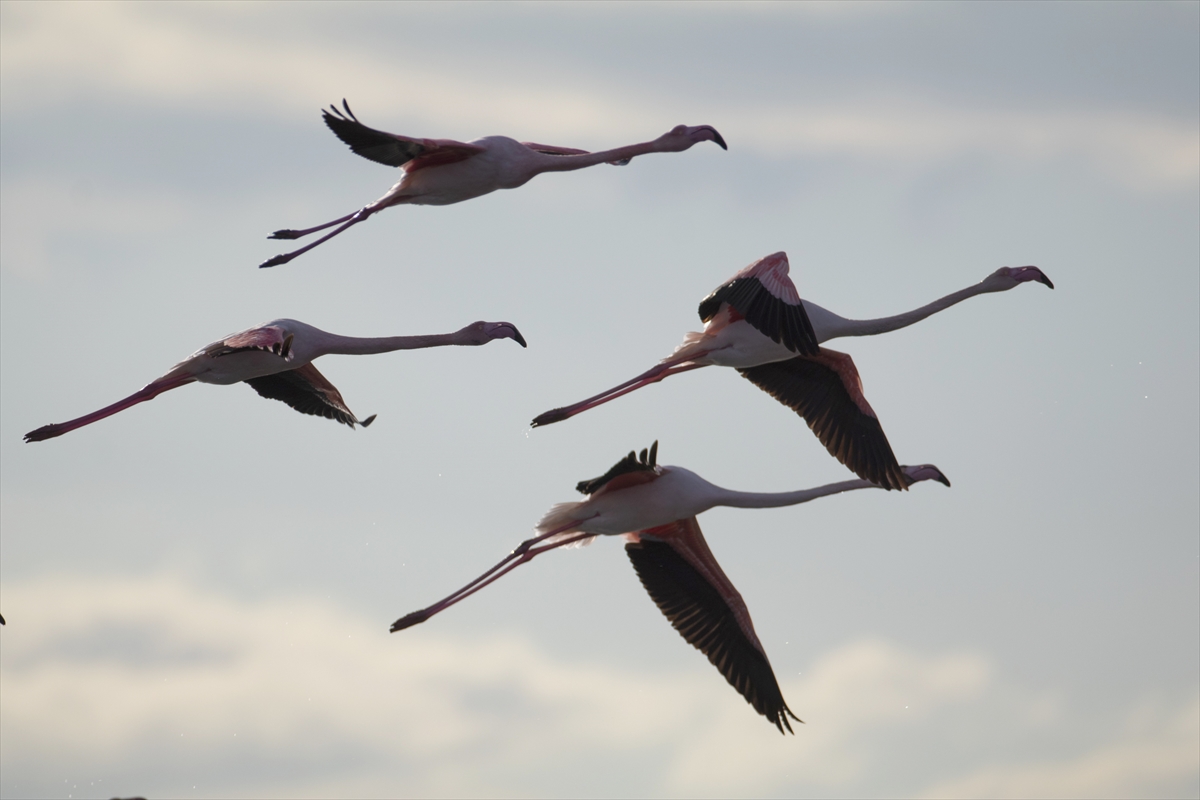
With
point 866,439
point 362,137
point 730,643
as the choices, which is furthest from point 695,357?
point 362,137

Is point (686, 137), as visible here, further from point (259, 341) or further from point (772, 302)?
point (259, 341)

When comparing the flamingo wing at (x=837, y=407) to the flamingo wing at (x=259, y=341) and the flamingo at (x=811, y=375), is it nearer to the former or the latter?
the flamingo at (x=811, y=375)

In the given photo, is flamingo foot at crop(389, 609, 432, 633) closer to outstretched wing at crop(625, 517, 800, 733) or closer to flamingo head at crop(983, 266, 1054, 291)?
outstretched wing at crop(625, 517, 800, 733)

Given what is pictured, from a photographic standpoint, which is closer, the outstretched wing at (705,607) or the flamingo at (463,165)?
the flamingo at (463,165)

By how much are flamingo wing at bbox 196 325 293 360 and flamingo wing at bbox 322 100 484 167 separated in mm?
2375

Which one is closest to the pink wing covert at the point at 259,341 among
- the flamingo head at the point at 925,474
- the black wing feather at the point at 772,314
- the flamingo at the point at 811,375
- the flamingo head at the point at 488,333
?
the flamingo head at the point at 488,333

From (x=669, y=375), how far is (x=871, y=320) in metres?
2.92

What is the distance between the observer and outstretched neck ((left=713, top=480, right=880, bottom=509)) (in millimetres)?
A: 22469

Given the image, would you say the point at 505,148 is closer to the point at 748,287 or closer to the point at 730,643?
the point at 748,287

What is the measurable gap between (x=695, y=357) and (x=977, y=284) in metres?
4.73

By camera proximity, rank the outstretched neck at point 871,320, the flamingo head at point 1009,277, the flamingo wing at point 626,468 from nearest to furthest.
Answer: the flamingo wing at point 626,468 < the outstretched neck at point 871,320 < the flamingo head at point 1009,277

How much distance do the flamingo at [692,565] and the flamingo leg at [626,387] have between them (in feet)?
3.64

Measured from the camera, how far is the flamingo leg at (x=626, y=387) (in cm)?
2188

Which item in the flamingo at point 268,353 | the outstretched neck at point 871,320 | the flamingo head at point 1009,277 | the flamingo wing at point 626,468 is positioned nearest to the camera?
the flamingo wing at point 626,468
